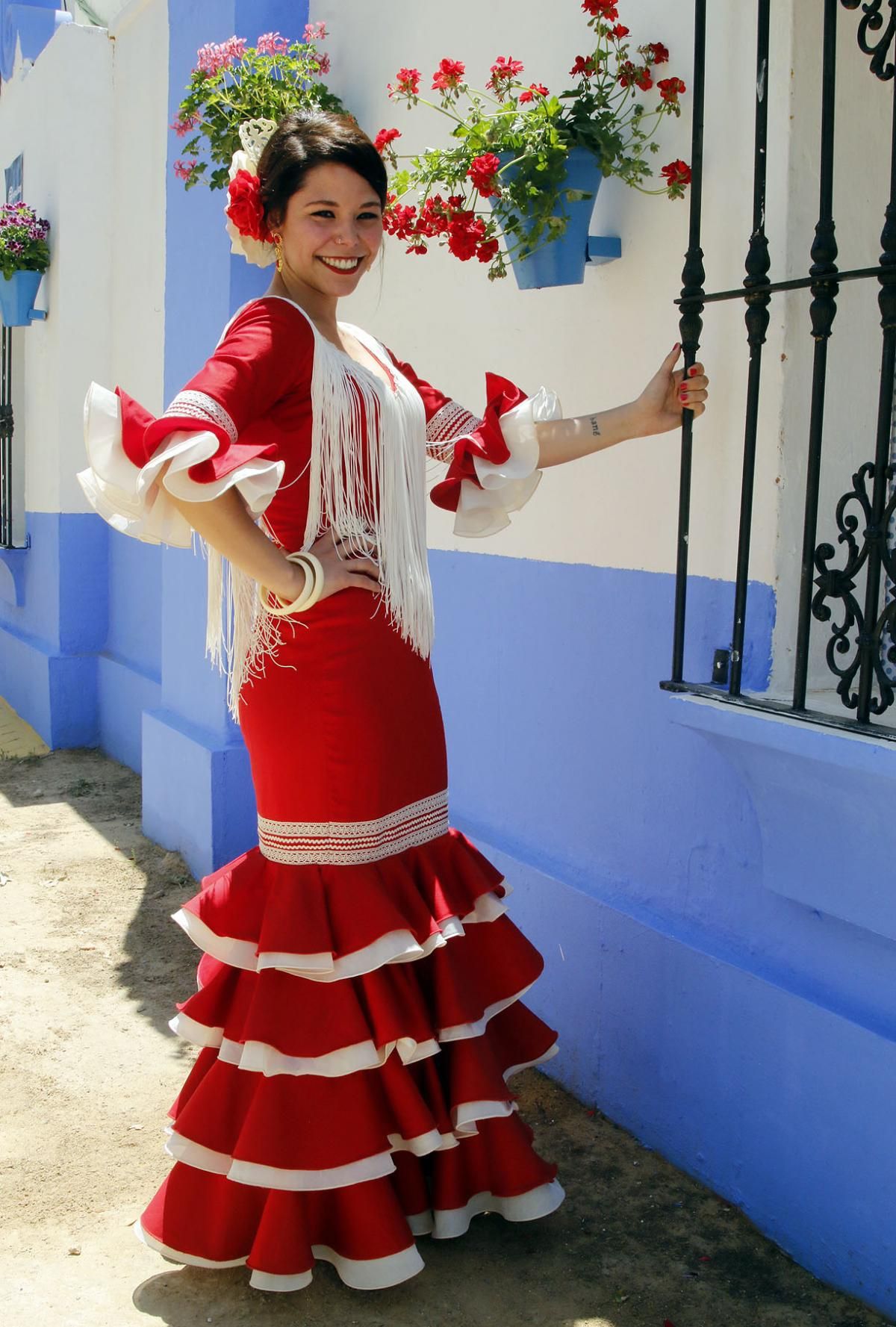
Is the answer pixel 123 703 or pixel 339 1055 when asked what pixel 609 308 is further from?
pixel 123 703

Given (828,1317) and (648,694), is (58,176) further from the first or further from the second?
(828,1317)

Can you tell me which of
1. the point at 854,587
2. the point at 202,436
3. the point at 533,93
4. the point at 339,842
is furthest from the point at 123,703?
the point at 854,587

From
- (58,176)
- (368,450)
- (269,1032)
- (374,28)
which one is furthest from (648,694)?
(58,176)

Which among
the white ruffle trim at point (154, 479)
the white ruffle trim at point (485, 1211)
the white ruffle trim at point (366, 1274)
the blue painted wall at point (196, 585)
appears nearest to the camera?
the white ruffle trim at point (154, 479)

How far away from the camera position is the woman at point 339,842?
236 centimetres

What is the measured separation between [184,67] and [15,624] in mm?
4126

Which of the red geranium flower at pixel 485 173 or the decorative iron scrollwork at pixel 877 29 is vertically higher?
the decorative iron scrollwork at pixel 877 29

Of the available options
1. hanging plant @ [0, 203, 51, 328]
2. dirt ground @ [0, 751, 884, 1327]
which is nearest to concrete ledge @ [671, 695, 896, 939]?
dirt ground @ [0, 751, 884, 1327]

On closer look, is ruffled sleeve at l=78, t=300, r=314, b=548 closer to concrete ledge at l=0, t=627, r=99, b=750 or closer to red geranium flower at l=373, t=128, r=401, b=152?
red geranium flower at l=373, t=128, r=401, b=152

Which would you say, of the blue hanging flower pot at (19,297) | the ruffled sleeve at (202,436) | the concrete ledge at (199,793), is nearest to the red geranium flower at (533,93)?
the ruffled sleeve at (202,436)

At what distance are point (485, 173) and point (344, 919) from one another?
1.50 metres

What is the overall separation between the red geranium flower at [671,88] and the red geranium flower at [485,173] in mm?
352

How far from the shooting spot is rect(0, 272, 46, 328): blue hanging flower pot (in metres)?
6.98

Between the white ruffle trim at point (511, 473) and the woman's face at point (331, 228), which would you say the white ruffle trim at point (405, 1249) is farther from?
the woman's face at point (331, 228)
